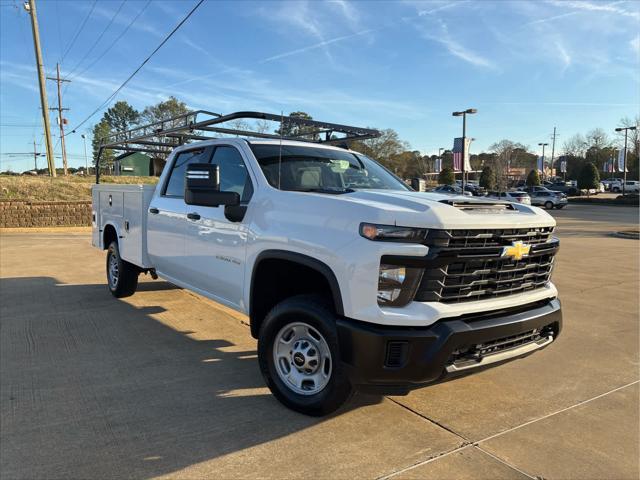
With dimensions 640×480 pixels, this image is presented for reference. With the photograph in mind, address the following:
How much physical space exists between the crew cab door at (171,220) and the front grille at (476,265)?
2.79m

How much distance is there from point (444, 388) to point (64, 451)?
2.77 meters

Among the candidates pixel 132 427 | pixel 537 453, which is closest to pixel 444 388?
pixel 537 453

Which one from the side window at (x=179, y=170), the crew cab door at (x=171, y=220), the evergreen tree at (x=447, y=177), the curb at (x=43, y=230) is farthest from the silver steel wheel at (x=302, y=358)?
the evergreen tree at (x=447, y=177)

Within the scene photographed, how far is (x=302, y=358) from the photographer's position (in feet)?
11.1

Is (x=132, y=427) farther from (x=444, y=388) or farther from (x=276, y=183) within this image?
(x=444, y=388)

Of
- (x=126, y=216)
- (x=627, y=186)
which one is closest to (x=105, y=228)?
(x=126, y=216)

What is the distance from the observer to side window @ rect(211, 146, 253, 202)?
407 cm

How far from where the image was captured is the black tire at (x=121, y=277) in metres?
6.61

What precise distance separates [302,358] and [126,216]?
155 inches

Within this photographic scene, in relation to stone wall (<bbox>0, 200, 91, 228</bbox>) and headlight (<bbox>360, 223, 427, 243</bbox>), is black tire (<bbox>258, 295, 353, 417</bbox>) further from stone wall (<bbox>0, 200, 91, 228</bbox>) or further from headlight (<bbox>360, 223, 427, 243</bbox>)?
stone wall (<bbox>0, 200, 91, 228</bbox>)

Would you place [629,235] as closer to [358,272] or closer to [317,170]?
[317,170]

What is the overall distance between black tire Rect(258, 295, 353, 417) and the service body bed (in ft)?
9.34

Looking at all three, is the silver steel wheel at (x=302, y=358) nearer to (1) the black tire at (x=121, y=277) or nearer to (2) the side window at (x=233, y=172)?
(2) the side window at (x=233, y=172)

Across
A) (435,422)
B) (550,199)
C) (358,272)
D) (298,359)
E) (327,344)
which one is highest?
(358,272)
